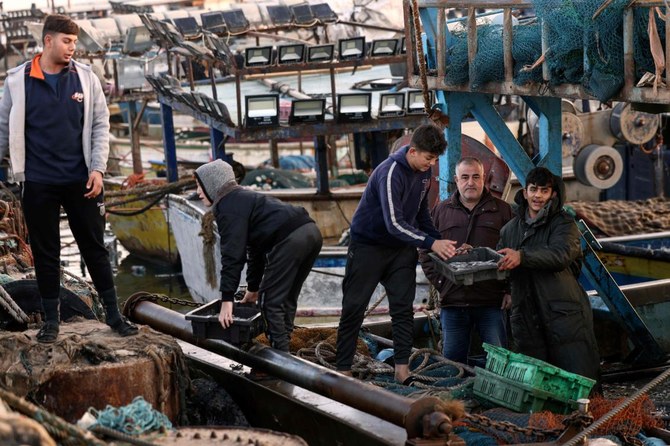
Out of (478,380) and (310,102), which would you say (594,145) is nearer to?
(310,102)

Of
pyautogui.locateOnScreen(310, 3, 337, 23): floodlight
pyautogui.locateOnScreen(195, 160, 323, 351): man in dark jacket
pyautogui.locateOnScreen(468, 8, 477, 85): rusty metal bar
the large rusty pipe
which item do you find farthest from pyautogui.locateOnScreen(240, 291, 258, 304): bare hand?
pyautogui.locateOnScreen(310, 3, 337, 23): floodlight

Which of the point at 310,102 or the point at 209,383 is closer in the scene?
the point at 209,383

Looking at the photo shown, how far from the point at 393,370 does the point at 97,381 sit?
2557 mm

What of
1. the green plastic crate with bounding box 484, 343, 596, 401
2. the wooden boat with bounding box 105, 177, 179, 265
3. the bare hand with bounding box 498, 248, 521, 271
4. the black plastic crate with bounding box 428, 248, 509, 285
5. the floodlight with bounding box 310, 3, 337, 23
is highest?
the floodlight with bounding box 310, 3, 337, 23

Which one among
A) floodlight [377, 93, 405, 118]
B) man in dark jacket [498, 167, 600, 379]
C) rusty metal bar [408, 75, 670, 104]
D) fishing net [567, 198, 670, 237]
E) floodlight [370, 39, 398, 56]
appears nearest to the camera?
rusty metal bar [408, 75, 670, 104]

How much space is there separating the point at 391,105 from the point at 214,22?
6.22 metres

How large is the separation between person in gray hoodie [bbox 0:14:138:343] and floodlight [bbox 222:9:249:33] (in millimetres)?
14864

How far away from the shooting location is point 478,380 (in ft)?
25.5

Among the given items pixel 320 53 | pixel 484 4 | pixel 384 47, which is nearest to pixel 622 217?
pixel 384 47

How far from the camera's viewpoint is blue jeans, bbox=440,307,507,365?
8672 mm

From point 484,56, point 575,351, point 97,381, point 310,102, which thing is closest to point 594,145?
point 310,102

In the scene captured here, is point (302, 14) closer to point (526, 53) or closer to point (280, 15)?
point (280, 15)

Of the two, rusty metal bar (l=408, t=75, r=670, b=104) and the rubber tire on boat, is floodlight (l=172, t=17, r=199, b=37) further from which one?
the rubber tire on boat

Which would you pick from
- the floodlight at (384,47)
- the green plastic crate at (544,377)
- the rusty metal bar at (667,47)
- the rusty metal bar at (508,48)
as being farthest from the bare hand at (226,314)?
the floodlight at (384,47)
